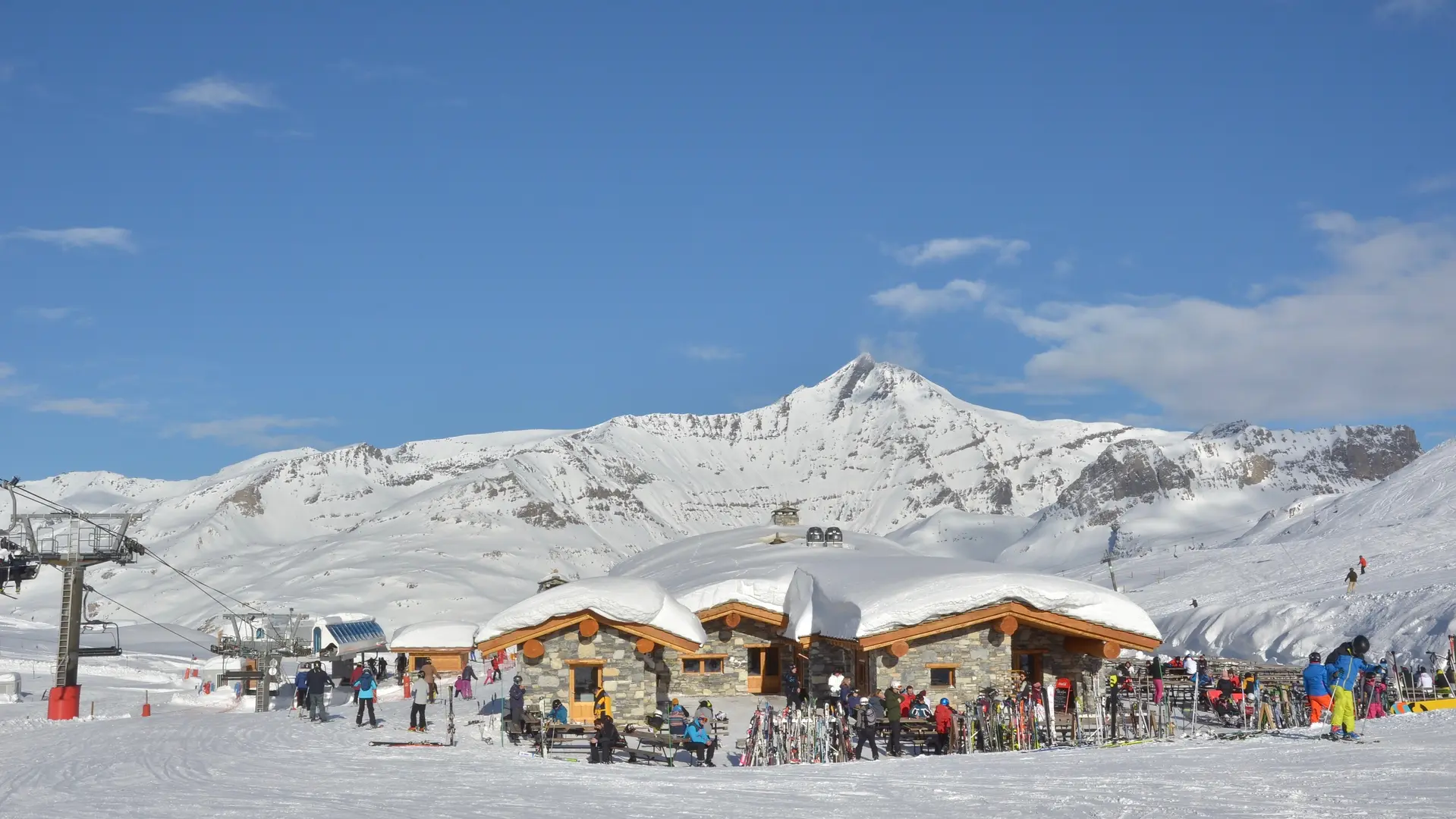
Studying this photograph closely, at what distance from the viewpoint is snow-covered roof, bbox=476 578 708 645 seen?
25984 mm

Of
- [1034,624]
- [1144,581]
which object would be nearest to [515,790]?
[1034,624]

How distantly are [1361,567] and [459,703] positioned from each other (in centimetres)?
4379

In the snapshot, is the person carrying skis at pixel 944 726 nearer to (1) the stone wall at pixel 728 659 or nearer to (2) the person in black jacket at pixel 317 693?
(1) the stone wall at pixel 728 659

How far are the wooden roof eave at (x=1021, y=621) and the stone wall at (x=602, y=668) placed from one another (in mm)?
4601

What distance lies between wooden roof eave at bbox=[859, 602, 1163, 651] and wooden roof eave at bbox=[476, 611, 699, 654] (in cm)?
421

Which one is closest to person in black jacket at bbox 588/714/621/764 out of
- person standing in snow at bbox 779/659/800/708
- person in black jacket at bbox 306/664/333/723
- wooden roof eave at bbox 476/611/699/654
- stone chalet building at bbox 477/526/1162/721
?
stone chalet building at bbox 477/526/1162/721

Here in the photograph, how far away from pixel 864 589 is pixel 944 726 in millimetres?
6960

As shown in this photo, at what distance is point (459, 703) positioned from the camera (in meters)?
34.2

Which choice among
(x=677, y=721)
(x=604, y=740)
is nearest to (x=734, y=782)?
(x=604, y=740)

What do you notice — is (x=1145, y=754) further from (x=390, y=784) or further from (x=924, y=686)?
(x=390, y=784)

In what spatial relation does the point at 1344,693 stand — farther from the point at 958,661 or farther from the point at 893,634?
the point at 893,634

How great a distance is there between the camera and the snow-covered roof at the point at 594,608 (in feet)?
85.3

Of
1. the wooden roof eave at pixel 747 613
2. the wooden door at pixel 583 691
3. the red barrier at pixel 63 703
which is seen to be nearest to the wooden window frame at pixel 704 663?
the wooden roof eave at pixel 747 613

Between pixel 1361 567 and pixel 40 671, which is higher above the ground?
pixel 1361 567
